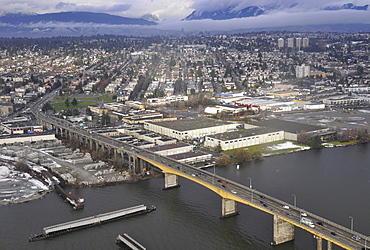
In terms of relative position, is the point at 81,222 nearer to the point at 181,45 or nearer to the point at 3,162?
the point at 3,162

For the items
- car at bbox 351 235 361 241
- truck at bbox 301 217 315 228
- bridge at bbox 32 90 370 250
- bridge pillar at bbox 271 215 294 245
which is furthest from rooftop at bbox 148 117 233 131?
car at bbox 351 235 361 241

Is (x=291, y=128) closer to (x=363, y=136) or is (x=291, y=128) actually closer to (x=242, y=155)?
(x=363, y=136)

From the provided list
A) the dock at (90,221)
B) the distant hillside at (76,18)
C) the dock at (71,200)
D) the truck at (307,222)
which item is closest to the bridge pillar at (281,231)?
the truck at (307,222)

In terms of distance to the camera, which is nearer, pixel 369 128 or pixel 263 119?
pixel 369 128

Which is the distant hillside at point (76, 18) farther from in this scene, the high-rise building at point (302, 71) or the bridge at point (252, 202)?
the bridge at point (252, 202)

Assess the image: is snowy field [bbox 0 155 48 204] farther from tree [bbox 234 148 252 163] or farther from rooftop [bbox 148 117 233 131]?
rooftop [bbox 148 117 233 131]

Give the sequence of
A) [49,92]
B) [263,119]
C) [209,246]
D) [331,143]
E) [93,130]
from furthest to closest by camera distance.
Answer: [49,92], [263,119], [93,130], [331,143], [209,246]

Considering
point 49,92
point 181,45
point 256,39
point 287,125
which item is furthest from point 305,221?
point 256,39
